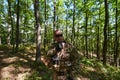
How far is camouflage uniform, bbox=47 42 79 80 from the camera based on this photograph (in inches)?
198

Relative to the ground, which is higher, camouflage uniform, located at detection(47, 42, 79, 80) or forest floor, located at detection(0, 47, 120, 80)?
camouflage uniform, located at detection(47, 42, 79, 80)

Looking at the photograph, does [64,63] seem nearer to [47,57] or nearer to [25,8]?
[47,57]

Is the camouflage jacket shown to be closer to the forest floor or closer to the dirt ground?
the forest floor

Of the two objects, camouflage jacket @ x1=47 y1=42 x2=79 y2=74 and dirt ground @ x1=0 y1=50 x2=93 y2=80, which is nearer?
camouflage jacket @ x1=47 y1=42 x2=79 y2=74

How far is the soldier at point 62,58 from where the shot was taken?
16.5 feet

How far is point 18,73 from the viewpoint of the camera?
566 inches

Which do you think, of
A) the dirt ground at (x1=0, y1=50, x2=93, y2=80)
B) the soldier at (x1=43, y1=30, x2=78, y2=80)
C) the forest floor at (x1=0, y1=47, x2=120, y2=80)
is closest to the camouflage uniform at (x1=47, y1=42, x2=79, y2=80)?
the soldier at (x1=43, y1=30, x2=78, y2=80)

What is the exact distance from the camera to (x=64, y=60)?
16.5 feet

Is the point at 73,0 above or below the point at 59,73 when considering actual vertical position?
above

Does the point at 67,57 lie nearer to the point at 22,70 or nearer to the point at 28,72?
the point at 28,72

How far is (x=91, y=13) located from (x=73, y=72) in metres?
25.7

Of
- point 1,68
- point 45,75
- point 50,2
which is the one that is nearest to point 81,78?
point 45,75

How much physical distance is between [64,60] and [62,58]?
0.22 feet

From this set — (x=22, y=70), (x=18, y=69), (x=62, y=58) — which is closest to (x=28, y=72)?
(x=22, y=70)
